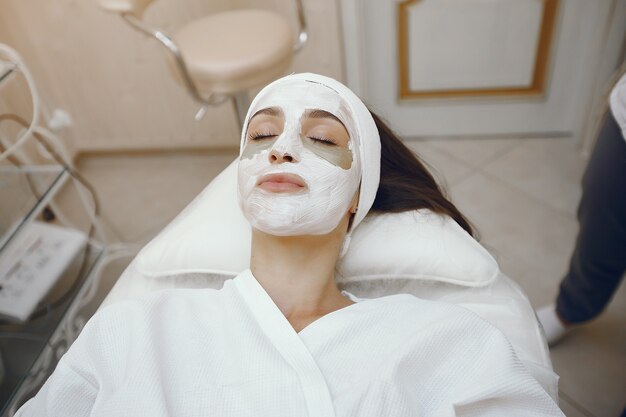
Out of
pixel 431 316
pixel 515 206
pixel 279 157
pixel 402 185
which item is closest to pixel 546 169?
pixel 515 206

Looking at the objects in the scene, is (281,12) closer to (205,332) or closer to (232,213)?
(232,213)

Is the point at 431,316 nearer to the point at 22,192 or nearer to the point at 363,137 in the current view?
the point at 363,137

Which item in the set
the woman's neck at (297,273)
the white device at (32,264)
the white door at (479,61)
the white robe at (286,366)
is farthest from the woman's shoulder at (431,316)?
the white door at (479,61)

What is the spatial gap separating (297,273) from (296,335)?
0.13 meters

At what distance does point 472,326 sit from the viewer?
0.87 metres

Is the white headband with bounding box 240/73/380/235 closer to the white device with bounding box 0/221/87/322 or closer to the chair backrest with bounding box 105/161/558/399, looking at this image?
the chair backrest with bounding box 105/161/558/399

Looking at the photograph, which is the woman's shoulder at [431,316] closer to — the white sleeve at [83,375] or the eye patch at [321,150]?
the eye patch at [321,150]

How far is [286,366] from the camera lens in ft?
2.74

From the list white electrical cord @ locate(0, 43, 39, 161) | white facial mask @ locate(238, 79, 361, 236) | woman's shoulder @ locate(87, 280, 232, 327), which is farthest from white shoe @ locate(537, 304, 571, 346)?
white electrical cord @ locate(0, 43, 39, 161)

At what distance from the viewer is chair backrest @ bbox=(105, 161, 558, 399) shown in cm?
106

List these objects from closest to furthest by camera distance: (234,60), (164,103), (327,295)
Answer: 1. (327,295)
2. (234,60)
3. (164,103)

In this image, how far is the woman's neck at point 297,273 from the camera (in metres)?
0.94

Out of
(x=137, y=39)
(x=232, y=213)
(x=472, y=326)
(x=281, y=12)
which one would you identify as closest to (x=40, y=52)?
(x=137, y=39)

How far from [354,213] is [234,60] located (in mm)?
771
